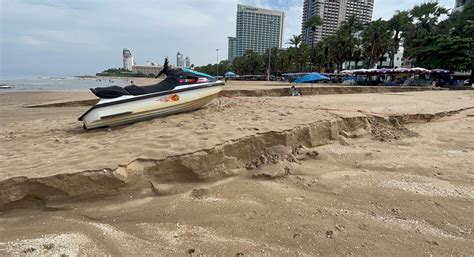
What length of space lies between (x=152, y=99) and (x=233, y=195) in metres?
3.44

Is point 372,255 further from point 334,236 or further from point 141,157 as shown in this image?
point 141,157

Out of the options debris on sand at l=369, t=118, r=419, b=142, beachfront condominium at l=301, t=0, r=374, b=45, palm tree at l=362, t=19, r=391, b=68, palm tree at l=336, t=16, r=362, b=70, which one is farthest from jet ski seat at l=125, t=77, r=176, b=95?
beachfront condominium at l=301, t=0, r=374, b=45

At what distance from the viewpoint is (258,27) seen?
104375 millimetres

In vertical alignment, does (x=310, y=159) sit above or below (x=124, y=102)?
below

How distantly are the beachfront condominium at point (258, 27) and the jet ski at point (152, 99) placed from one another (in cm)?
9169

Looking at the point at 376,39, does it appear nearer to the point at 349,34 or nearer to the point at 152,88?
the point at 349,34

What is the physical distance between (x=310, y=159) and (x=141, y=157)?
7.87ft

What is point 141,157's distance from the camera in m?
3.48

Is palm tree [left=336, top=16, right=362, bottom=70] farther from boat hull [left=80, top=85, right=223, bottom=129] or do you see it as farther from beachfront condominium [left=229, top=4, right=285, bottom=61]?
boat hull [left=80, top=85, right=223, bottom=129]

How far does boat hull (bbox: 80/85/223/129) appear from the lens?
550cm

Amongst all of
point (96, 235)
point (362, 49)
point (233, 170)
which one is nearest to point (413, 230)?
point (233, 170)

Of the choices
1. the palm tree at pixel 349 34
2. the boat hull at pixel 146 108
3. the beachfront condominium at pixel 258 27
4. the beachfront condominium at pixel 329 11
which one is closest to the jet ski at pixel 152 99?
the boat hull at pixel 146 108

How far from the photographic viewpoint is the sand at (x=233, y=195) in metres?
2.51

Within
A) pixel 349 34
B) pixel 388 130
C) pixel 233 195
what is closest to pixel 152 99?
pixel 233 195
